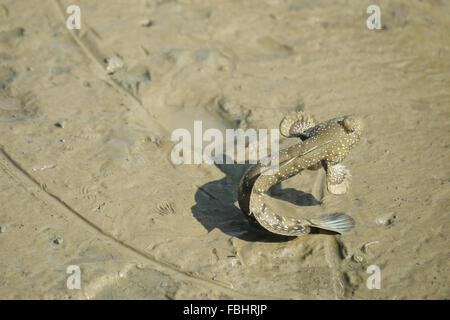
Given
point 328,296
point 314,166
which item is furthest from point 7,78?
point 328,296

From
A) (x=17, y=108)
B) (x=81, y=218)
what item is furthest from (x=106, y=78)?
(x=81, y=218)

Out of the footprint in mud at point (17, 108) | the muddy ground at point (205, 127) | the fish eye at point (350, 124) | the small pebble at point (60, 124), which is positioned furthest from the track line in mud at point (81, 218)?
the fish eye at point (350, 124)

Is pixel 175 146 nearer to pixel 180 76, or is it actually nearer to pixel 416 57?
pixel 180 76

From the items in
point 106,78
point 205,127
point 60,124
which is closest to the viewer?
point 60,124

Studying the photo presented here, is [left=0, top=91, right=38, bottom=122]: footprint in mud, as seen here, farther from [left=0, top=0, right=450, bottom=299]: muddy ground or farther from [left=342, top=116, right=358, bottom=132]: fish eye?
[left=342, top=116, right=358, bottom=132]: fish eye

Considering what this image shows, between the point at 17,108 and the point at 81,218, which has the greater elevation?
the point at 17,108

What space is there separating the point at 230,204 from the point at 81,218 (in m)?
1.73

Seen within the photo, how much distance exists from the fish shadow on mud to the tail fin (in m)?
0.12

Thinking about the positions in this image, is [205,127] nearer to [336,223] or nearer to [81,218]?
[81,218]

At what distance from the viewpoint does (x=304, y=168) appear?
18.4 ft

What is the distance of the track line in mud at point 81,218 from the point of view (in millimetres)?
4992

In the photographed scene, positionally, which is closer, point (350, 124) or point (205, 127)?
point (350, 124)

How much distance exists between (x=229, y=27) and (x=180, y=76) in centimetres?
159

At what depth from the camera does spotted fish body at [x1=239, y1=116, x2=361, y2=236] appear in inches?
213
